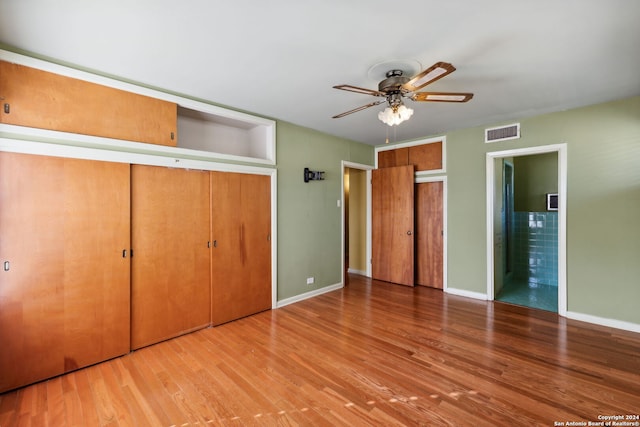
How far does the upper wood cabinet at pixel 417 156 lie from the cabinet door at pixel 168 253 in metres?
3.49

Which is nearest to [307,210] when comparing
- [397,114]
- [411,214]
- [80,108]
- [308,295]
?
[308,295]

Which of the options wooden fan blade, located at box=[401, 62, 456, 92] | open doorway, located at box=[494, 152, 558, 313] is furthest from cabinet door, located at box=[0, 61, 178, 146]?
open doorway, located at box=[494, 152, 558, 313]

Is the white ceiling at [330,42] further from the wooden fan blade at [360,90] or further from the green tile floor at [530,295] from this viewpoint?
the green tile floor at [530,295]

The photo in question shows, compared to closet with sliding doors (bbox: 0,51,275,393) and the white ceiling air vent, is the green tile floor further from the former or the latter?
closet with sliding doors (bbox: 0,51,275,393)

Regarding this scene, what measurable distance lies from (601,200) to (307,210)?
149 inches

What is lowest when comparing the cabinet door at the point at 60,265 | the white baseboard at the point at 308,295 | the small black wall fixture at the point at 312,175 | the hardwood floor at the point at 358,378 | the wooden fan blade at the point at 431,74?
the hardwood floor at the point at 358,378

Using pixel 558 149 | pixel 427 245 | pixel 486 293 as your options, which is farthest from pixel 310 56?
pixel 486 293

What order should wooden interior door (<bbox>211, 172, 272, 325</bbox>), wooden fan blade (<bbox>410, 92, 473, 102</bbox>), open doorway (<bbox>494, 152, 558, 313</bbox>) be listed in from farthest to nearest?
open doorway (<bbox>494, 152, 558, 313</bbox>) < wooden interior door (<bbox>211, 172, 272, 325</bbox>) < wooden fan blade (<bbox>410, 92, 473, 102</bbox>)

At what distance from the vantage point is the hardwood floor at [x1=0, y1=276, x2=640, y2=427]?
185cm

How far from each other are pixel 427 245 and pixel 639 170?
8.94 feet

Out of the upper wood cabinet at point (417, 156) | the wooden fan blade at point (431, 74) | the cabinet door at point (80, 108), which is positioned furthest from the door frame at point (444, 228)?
the cabinet door at point (80, 108)

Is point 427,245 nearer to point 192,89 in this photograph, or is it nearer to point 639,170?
point 639,170

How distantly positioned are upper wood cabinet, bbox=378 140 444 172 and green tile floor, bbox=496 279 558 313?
92.1 inches

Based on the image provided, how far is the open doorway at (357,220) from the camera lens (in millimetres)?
5484
